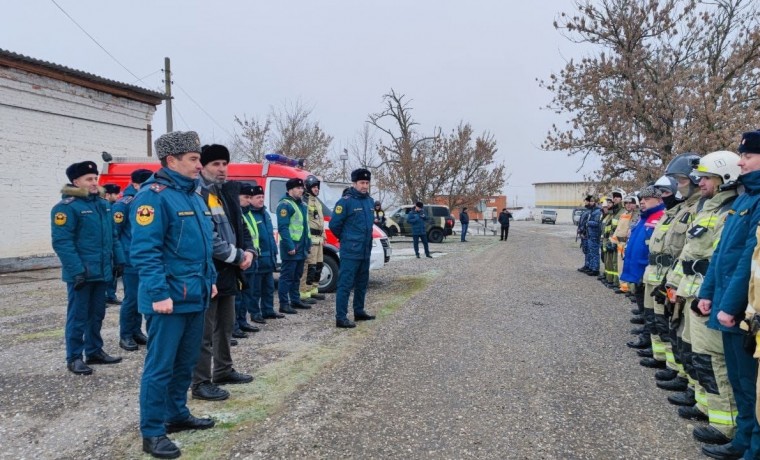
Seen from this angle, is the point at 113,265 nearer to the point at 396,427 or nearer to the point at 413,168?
the point at 396,427

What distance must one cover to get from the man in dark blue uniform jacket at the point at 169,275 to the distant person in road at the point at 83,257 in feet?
6.72

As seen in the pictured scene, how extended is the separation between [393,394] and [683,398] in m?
2.45

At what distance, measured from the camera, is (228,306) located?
4.55 meters

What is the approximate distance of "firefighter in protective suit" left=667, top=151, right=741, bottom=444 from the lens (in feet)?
11.7

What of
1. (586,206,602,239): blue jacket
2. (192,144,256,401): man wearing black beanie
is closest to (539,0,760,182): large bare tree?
(586,206,602,239): blue jacket

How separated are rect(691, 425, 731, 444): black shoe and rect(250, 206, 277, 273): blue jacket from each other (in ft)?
17.7

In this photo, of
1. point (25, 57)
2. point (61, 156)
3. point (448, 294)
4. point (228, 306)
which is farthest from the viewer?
point (61, 156)

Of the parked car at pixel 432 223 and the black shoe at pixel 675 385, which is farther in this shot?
the parked car at pixel 432 223

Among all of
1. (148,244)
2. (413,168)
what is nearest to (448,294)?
(148,244)

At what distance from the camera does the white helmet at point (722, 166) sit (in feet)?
12.7

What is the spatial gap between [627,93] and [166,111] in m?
17.4

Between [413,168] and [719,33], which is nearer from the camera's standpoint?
[719,33]

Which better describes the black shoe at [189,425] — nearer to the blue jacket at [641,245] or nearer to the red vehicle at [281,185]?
the blue jacket at [641,245]

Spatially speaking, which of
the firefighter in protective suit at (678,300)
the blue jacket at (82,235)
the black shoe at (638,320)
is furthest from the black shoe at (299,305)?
the firefighter in protective suit at (678,300)
